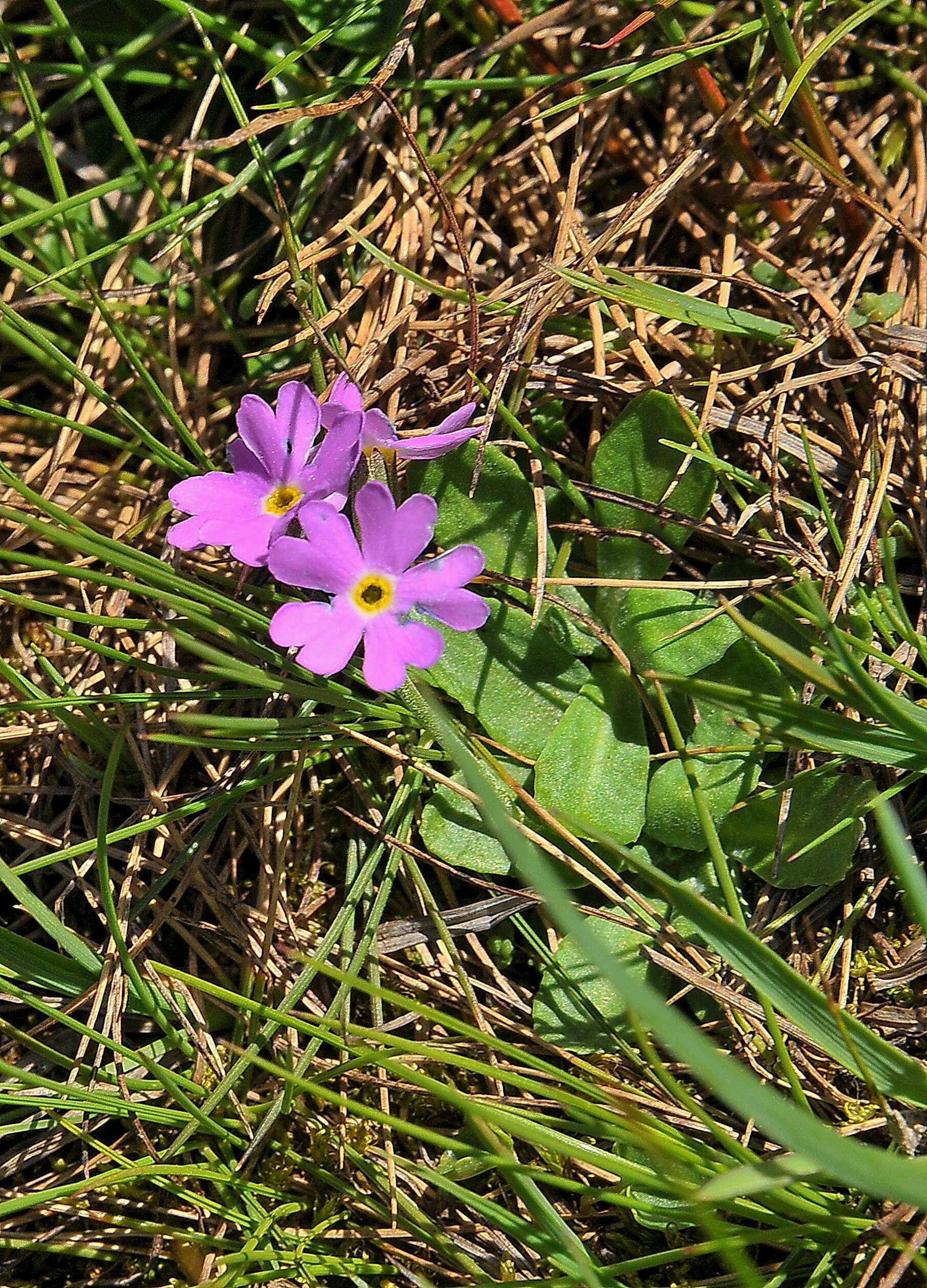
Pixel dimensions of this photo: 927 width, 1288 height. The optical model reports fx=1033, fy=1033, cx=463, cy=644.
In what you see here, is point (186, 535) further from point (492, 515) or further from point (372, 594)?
point (492, 515)

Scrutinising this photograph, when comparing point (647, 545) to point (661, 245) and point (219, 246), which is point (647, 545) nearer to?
point (661, 245)

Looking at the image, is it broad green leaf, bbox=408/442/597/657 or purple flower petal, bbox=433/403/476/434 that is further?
broad green leaf, bbox=408/442/597/657

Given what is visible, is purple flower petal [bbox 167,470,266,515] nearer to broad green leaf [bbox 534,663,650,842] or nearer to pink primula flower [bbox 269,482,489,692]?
pink primula flower [bbox 269,482,489,692]

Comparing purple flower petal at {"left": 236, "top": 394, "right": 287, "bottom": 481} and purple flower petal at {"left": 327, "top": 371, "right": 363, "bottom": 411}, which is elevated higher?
purple flower petal at {"left": 327, "top": 371, "right": 363, "bottom": 411}

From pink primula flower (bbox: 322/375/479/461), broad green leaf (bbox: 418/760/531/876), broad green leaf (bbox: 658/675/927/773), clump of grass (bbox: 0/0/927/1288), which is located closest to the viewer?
broad green leaf (bbox: 658/675/927/773)

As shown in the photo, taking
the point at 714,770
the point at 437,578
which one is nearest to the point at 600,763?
the point at 714,770

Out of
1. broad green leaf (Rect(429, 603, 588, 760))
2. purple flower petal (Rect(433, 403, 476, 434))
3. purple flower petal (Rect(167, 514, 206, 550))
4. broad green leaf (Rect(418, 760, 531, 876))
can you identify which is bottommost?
broad green leaf (Rect(418, 760, 531, 876))

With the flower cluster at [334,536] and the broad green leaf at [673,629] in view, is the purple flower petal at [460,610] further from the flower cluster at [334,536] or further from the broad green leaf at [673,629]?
the broad green leaf at [673,629]

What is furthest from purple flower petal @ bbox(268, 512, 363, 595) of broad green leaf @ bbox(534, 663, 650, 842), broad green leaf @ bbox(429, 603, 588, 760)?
broad green leaf @ bbox(534, 663, 650, 842)

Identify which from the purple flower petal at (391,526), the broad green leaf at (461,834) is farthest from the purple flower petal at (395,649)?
the broad green leaf at (461,834)
